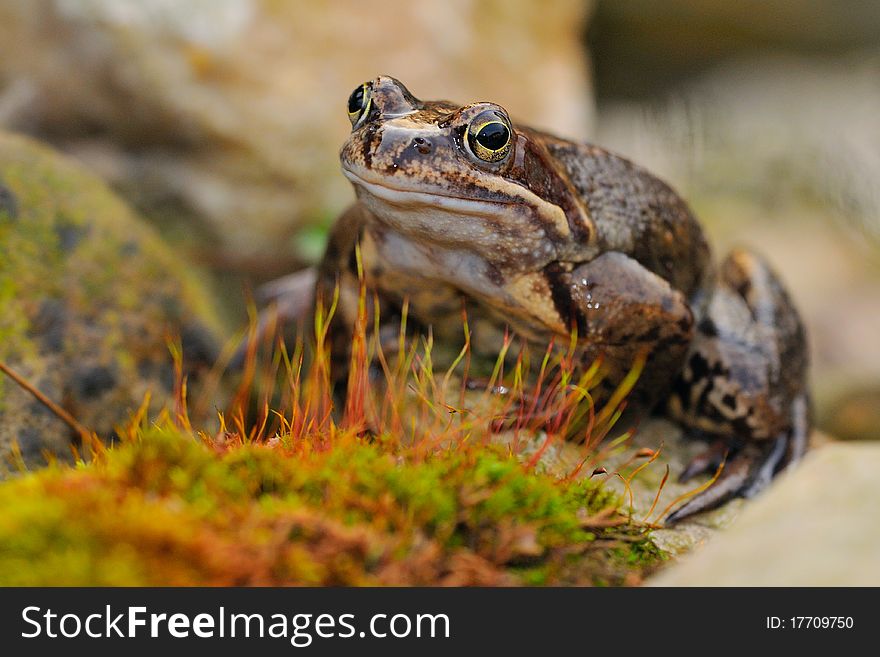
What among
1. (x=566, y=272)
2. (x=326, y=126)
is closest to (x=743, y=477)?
(x=566, y=272)

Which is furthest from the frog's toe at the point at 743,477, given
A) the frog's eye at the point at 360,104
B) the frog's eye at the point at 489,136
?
the frog's eye at the point at 360,104

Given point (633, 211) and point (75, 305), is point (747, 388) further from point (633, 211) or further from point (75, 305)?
point (75, 305)

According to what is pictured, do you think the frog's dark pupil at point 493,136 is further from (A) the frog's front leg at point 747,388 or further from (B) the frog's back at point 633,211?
(A) the frog's front leg at point 747,388

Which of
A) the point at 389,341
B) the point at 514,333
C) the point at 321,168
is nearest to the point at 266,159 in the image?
the point at 321,168

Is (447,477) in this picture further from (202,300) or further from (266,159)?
(266,159)

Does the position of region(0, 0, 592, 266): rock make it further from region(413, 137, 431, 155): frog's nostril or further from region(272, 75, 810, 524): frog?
region(413, 137, 431, 155): frog's nostril

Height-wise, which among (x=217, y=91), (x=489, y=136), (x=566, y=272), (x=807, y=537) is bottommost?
(x=807, y=537)

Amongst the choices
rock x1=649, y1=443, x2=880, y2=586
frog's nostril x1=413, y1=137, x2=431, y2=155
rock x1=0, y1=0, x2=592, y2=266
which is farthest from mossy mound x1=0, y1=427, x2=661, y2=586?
rock x1=0, y1=0, x2=592, y2=266
